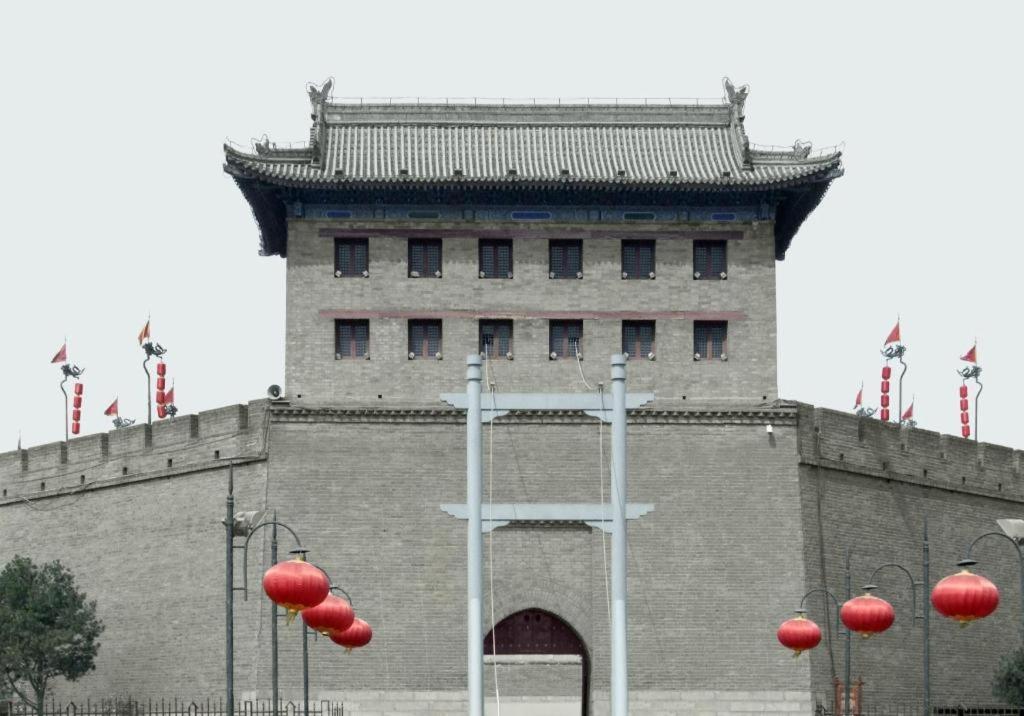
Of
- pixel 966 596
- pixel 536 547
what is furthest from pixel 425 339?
pixel 966 596

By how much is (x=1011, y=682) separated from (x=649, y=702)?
24.5 ft

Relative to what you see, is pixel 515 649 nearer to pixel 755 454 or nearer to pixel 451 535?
pixel 451 535

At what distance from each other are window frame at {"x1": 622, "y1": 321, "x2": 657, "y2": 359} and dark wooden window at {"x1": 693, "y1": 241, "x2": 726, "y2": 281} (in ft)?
4.51

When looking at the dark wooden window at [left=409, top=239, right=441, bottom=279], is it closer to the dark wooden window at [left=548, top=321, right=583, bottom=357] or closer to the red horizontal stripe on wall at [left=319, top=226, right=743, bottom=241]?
the red horizontal stripe on wall at [left=319, top=226, right=743, bottom=241]

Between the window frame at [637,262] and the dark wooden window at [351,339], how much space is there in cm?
532

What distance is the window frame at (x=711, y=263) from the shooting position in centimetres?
4069

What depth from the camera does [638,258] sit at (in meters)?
40.8

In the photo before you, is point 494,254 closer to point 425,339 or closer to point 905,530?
point 425,339

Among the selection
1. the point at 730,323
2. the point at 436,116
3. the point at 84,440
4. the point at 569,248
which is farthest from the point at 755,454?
the point at 84,440

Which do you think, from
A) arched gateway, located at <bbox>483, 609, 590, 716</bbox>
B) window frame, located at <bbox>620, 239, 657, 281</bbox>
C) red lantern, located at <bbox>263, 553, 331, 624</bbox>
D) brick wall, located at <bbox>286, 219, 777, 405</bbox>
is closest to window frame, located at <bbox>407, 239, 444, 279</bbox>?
brick wall, located at <bbox>286, 219, 777, 405</bbox>

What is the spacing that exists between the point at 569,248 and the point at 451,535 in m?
6.33

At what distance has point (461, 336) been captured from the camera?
4012 cm

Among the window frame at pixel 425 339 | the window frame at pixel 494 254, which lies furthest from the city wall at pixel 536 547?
the window frame at pixel 494 254

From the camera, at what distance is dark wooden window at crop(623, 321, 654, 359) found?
40.3 metres
